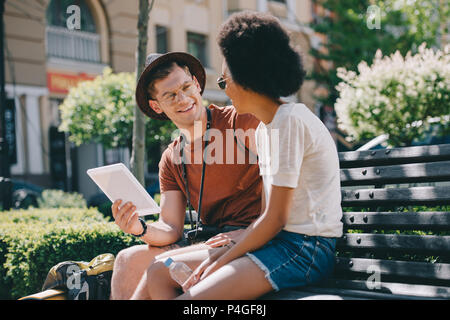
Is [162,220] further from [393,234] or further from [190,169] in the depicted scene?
[393,234]

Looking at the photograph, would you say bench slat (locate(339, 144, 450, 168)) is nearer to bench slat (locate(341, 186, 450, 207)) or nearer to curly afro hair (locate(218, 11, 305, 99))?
bench slat (locate(341, 186, 450, 207))

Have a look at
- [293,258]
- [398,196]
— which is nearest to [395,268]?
[398,196]

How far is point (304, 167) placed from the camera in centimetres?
235

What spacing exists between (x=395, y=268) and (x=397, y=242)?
13cm

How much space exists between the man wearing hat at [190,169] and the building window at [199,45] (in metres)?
16.3

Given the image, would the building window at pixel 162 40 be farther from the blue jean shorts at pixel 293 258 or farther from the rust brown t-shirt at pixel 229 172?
the blue jean shorts at pixel 293 258

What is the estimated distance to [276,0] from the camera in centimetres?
2192

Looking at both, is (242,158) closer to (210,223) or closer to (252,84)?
(210,223)

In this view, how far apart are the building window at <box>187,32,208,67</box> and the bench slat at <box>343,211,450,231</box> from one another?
16.8m

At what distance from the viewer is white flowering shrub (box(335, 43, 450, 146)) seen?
8406mm

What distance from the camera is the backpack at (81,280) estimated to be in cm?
274

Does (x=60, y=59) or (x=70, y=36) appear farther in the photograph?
(x=70, y=36)
